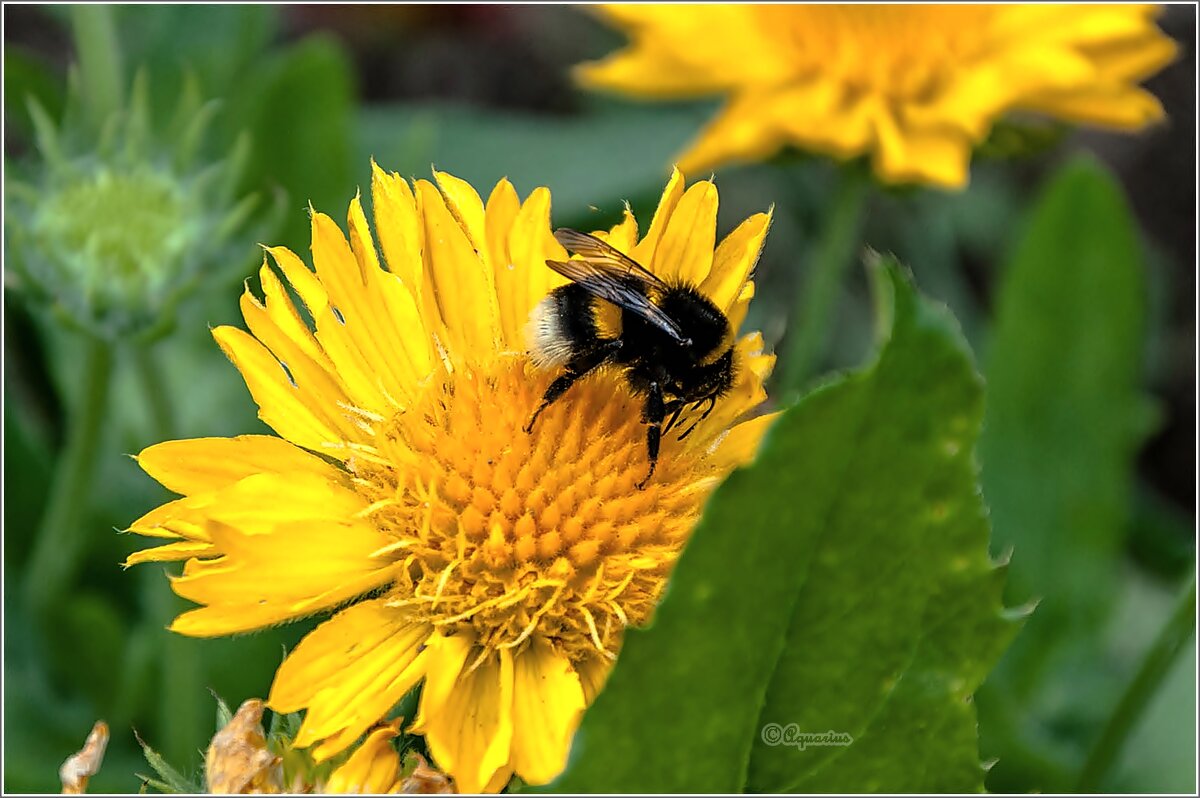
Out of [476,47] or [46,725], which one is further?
[476,47]

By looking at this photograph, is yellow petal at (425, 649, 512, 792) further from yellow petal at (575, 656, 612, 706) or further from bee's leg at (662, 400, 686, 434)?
bee's leg at (662, 400, 686, 434)

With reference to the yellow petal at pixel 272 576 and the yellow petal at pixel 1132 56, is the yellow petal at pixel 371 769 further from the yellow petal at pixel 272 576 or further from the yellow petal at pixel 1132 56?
the yellow petal at pixel 1132 56

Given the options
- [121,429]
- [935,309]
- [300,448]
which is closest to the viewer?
[935,309]

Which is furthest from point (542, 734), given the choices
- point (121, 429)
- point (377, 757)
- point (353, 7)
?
point (353, 7)

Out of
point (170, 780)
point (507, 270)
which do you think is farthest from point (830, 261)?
point (170, 780)

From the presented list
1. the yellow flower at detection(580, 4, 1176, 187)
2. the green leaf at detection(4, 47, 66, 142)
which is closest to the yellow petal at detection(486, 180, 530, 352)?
the yellow flower at detection(580, 4, 1176, 187)

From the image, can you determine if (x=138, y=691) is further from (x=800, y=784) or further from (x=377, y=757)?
(x=800, y=784)
